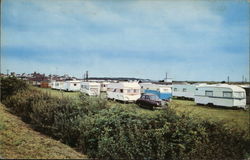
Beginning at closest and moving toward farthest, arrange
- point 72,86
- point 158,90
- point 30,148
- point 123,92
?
point 30,148
point 123,92
point 72,86
point 158,90

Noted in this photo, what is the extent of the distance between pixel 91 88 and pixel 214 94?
16.7ft

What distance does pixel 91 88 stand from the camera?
17.1ft

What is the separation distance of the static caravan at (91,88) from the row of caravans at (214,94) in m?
3.00

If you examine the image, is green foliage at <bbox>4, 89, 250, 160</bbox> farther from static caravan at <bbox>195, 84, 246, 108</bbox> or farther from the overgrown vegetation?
static caravan at <bbox>195, 84, 246, 108</bbox>

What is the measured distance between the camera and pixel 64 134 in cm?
382

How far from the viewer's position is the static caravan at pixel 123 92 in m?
4.94

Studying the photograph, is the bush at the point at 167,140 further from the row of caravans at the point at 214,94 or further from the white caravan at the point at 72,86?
the white caravan at the point at 72,86

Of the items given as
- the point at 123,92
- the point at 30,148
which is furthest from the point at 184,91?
the point at 30,148

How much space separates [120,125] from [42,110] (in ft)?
7.15

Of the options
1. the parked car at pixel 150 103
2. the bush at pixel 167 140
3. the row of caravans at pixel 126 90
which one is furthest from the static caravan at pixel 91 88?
the bush at pixel 167 140

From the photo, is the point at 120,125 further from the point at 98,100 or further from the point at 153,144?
the point at 98,100

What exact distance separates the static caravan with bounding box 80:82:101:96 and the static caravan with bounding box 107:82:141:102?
0.29 m

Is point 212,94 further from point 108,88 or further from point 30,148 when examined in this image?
point 30,148

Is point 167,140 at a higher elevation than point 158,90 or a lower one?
lower
